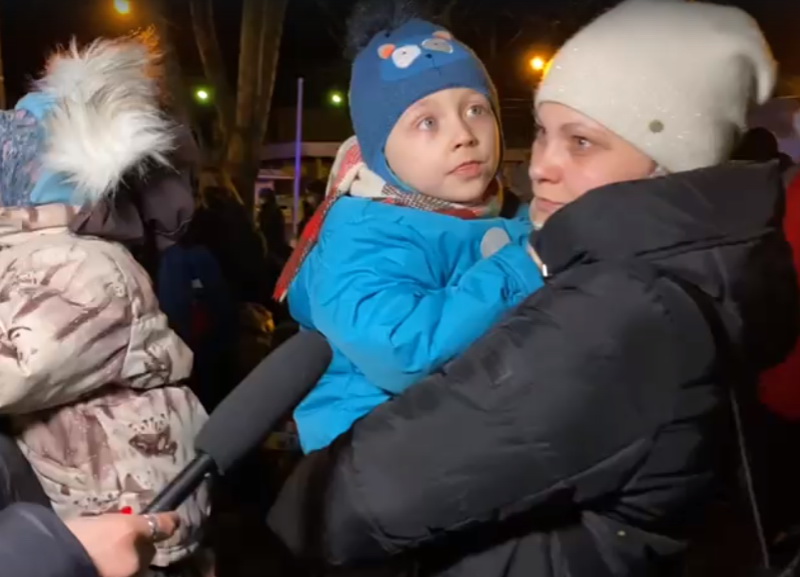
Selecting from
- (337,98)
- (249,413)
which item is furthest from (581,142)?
(337,98)

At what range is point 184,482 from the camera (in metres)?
0.70

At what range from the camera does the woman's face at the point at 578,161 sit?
2.83ft

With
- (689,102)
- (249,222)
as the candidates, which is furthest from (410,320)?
(249,222)

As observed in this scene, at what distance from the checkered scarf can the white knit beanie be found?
0.17 metres

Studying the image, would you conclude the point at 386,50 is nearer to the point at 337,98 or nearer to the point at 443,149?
the point at 443,149

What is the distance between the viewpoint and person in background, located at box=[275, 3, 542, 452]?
855 mm

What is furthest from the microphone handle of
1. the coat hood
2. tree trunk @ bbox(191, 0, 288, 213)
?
tree trunk @ bbox(191, 0, 288, 213)

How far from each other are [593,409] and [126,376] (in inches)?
19.9

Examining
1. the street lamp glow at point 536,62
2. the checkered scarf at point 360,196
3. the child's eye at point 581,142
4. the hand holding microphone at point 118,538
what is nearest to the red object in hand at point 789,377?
Answer: the child's eye at point 581,142

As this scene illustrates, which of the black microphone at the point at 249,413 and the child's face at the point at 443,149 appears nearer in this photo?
the black microphone at the point at 249,413

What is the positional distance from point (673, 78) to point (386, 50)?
0.32m

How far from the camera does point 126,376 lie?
100 centimetres

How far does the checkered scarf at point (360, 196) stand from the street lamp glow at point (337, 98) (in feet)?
2.55

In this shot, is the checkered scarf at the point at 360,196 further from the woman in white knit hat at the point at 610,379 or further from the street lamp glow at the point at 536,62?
the street lamp glow at the point at 536,62
